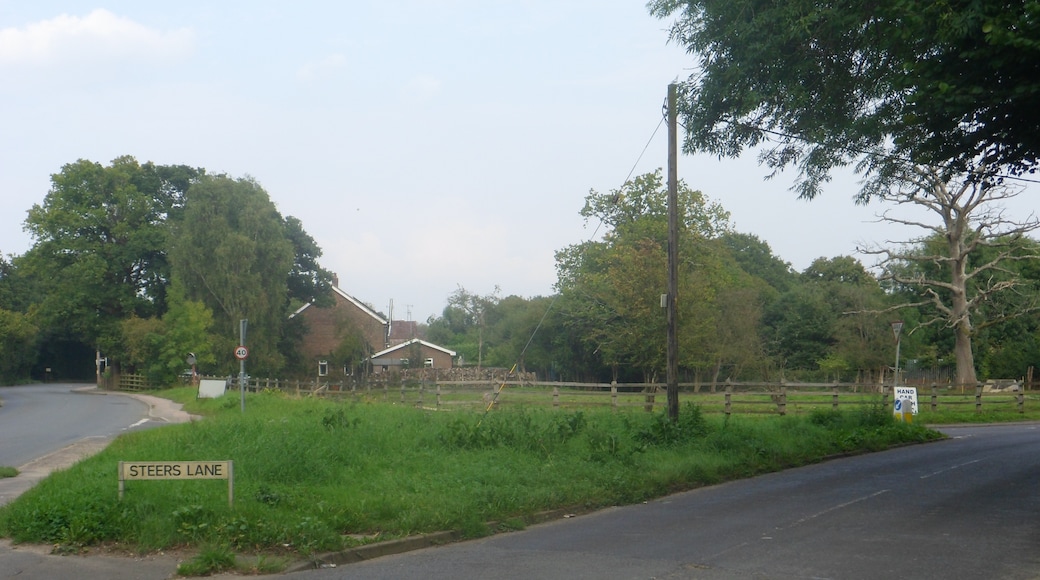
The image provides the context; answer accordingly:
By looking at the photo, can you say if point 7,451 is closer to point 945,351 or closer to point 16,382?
point 945,351

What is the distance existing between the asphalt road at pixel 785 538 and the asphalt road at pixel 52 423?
42.6 feet

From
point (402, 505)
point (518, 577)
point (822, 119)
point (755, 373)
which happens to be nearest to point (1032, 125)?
point (822, 119)

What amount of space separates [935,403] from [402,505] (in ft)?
88.1

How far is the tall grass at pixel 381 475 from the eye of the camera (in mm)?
9898

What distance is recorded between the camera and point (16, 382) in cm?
8538

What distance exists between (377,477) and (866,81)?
10371 millimetres

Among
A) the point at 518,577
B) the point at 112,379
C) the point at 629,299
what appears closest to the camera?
the point at 518,577

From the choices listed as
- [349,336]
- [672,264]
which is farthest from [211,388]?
[672,264]

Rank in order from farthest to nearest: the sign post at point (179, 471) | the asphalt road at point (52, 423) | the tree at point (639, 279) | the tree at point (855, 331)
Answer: the tree at point (855, 331) < the tree at point (639, 279) < the asphalt road at point (52, 423) < the sign post at point (179, 471)

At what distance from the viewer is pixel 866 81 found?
15.6 meters

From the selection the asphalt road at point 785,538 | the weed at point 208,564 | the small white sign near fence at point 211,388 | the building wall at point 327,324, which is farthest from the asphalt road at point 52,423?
the building wall at point 327,324

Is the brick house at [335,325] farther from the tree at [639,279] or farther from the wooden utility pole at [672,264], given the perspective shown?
the wooden utility pole at [672,264]

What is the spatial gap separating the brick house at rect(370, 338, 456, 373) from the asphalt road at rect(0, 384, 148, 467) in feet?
97.4

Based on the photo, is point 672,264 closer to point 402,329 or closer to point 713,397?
point 713,397
